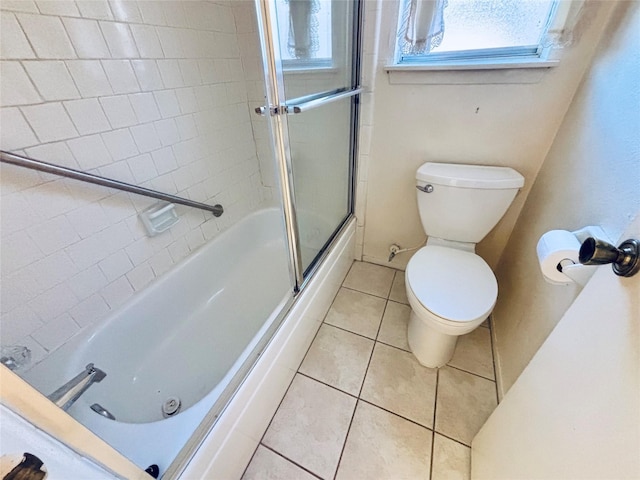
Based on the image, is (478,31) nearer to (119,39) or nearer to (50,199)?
(119,39)

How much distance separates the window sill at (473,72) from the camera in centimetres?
107

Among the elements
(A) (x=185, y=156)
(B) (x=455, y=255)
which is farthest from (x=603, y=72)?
(A) (x=185, y=156)

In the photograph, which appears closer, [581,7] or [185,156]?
[581,7]

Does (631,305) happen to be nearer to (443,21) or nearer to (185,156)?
(443,21)

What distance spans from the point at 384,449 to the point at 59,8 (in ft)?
6.11

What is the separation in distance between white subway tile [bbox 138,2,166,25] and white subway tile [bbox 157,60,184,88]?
13 centimetres

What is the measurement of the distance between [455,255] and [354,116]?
0.90m

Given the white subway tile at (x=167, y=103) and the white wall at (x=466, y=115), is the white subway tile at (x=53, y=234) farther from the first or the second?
the white wall at (x=466, y=115)

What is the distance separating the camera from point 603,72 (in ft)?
2.94

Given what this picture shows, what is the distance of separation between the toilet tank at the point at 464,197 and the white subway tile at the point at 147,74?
4.06 ft

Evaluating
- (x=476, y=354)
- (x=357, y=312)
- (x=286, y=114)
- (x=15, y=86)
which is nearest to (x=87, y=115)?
(x=15, y=86)

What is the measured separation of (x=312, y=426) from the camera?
1100 millimetres

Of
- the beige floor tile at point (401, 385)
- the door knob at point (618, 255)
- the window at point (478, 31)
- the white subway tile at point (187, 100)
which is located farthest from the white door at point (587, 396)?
the white subway tile at point (187, 100)

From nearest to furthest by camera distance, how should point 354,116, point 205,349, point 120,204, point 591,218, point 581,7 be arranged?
point 591,218 < point 581,7 < point 120,204 < point 205,349 < point 354,116
